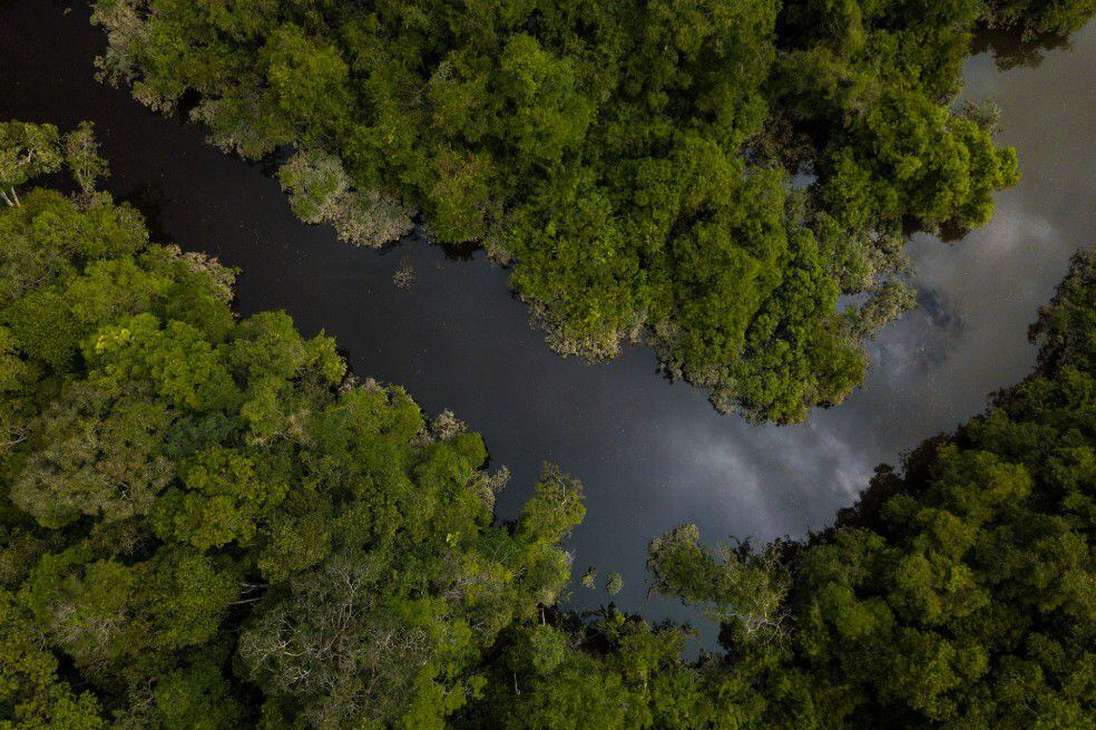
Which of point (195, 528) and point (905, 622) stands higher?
point (905, 622)

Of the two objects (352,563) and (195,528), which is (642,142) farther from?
(195,528)

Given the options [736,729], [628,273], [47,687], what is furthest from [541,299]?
[47,687]

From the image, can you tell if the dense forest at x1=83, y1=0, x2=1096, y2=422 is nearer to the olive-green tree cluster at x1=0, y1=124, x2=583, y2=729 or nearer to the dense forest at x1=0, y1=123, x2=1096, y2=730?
the dense forest at x1=0, y1=123, x2=1096, y2=730

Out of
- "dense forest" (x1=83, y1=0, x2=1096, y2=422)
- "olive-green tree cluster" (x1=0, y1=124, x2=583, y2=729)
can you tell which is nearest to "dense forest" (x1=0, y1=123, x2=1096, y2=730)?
"olive-green tree cluster" (x1=0, y1=124, x2=583, y2=729)

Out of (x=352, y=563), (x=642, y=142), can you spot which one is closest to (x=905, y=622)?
(x=352, y=563)

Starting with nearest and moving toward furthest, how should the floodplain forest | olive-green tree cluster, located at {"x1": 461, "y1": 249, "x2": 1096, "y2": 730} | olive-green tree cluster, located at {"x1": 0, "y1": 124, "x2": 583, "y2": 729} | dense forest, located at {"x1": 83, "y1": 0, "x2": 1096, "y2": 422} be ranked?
olive-green tree cluster, located at {"x1": 0, "y1": 124, "x2": 583, "y2": 729}
the floodplain forest
olive-green tree cluster, located at {"x1": 461, "y1": 249, "x2": 1096, "y2": 730}
dense forest, located at {"x1": 83, "y1": 0, "x2": 1096, "y2": 422}

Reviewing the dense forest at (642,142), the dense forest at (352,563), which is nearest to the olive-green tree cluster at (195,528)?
the dense forest at (352,563)
